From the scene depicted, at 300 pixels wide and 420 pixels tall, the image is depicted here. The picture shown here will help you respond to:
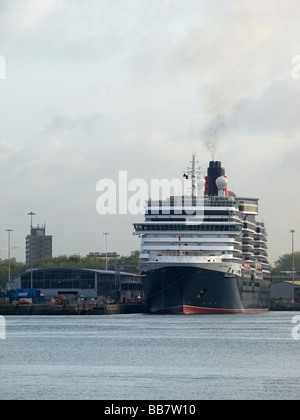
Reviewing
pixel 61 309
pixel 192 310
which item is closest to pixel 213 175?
pixel 61 309

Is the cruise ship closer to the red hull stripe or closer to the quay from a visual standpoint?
the red hull stripe

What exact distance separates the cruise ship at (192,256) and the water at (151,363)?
18.1 m

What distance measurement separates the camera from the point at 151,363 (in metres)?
63.9

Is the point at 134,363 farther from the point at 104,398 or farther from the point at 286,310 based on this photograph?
the point at 286,310

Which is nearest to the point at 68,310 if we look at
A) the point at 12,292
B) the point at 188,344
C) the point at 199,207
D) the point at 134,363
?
the point at 199,207

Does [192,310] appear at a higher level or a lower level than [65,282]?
lower

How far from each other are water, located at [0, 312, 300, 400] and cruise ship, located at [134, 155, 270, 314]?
18102 mm

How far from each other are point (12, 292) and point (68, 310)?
144 ft

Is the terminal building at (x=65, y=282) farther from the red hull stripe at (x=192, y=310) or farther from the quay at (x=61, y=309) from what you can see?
the red hull stripe at (x=192, y=310)

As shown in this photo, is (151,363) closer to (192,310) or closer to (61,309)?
(192,310)

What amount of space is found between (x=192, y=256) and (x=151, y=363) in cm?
5809

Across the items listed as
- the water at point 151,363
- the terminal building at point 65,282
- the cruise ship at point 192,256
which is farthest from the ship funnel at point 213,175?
the terminal building at point 65,282

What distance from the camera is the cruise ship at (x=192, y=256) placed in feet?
395

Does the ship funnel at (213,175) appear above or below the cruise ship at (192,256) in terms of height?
above
